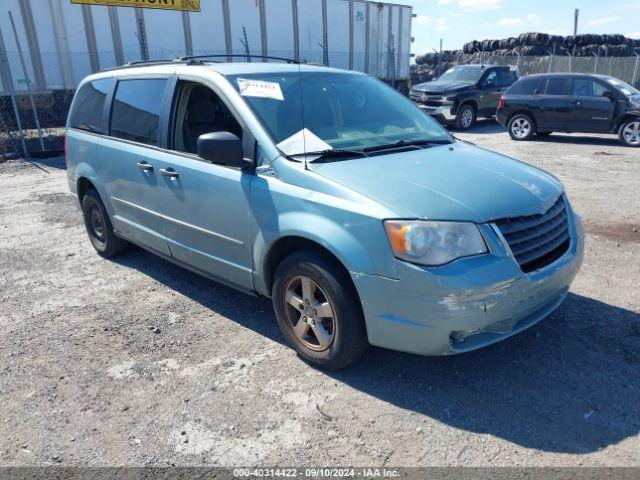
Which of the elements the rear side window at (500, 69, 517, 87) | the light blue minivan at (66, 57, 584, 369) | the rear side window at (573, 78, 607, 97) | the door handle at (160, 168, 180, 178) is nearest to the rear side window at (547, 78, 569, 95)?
the rear side window at (573, 78, 607, 97)

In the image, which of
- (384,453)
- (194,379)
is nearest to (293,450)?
(384,453)

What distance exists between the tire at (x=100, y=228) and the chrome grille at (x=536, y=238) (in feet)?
12.9

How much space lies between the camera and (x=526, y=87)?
13453mm

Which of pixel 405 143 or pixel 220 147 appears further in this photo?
pixel 405 143

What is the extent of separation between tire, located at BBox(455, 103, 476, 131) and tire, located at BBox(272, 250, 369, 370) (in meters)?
13.3

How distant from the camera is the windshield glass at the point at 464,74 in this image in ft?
52.8

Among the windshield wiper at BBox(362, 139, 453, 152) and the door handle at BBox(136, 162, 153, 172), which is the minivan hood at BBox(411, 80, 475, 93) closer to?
the windshield wiper at BBox(362, 139, 453, 152)

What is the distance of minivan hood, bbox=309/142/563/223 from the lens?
9.37ft

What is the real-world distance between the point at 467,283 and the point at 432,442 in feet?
2.78

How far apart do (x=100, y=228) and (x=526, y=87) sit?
11.7 m

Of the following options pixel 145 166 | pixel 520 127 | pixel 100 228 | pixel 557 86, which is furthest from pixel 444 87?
pixel 145 166

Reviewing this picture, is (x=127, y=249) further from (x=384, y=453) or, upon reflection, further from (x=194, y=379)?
(x=384, y=453)

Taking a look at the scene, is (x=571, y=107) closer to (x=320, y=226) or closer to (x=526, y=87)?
(x=526, y=87)

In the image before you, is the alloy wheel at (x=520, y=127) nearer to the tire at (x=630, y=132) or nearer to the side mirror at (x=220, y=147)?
the tire at (x=630, y=132)
